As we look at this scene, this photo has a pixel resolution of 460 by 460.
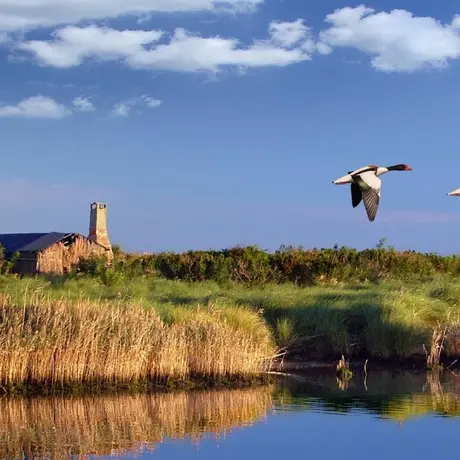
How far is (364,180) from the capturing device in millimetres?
7574

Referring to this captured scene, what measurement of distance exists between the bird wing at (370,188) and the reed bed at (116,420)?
624cm

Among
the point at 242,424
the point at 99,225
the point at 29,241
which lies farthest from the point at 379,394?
the point at 99,225

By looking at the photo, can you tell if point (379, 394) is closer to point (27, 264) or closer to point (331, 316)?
point (331, 316)

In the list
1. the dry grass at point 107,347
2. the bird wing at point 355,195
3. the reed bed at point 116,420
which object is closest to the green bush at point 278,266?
the dry grass at point 107,347

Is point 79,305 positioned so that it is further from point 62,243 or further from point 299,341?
point 62,243

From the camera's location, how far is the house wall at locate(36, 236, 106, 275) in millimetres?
35312

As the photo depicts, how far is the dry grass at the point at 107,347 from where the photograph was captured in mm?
15016

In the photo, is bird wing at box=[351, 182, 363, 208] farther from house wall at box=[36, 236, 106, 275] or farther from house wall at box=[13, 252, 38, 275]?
house wall at box=[13, 252, 38, 275]

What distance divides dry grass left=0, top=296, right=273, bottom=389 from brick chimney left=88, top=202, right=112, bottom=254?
24906 mm

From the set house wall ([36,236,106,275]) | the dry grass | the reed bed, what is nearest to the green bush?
house wall ([36,236,106,275])

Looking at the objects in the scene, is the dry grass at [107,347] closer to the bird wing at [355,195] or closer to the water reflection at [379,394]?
the water reflection at [379,394]

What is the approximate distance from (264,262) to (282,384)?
13970 millimetres

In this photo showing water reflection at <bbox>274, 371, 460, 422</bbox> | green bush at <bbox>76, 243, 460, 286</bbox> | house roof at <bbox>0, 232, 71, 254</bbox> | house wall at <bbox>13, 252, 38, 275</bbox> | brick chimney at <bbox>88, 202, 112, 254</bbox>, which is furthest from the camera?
brick chimney at <bbox>88, 202, 112, 254</bbox>

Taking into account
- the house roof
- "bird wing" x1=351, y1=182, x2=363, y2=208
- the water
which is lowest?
the water
